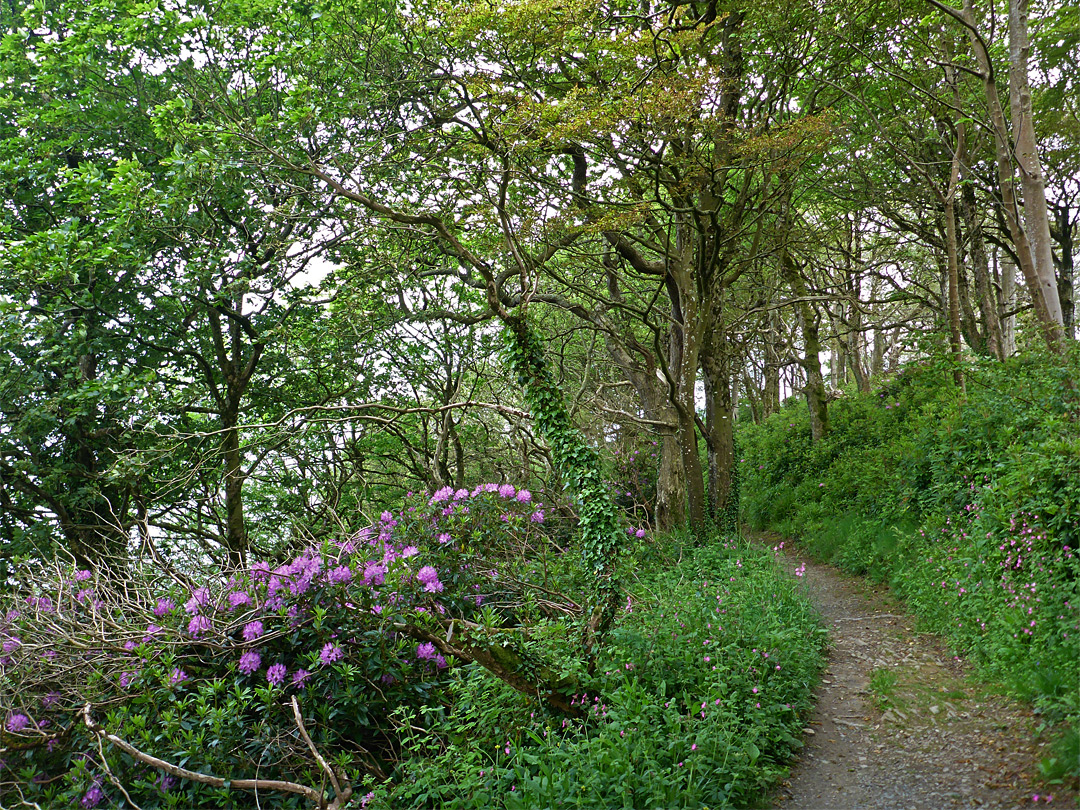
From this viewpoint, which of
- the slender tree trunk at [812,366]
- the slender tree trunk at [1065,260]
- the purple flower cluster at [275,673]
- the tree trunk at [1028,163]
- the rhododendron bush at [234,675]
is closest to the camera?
the rhododendron bush at [234,675]

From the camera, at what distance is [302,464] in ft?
35.0

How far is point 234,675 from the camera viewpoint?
5.16m

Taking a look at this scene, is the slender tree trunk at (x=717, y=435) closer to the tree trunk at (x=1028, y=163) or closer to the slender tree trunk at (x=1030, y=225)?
the slender tree trunk at (x=1030, y=225)

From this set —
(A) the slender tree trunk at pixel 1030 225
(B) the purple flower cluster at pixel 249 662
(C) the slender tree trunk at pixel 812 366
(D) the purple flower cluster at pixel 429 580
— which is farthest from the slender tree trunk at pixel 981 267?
(B) the purple flower cluster at pixel 249 662

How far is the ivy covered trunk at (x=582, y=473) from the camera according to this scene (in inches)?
211

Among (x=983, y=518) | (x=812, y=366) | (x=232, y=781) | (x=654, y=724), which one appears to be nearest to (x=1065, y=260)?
(x=812, y=366)

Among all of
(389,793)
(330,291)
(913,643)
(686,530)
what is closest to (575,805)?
(389,793)

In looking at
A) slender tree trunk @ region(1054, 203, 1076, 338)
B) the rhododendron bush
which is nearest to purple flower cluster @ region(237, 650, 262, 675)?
the rhododendron bush

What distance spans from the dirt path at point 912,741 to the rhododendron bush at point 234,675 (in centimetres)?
176

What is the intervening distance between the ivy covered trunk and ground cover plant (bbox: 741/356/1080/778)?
2.66 meters

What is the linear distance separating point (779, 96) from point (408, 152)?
223 inches

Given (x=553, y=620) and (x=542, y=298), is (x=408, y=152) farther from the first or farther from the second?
(x=553, y=620)

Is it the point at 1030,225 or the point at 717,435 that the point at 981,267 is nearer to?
the point at 717,435

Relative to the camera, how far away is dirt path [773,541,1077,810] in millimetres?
3699
